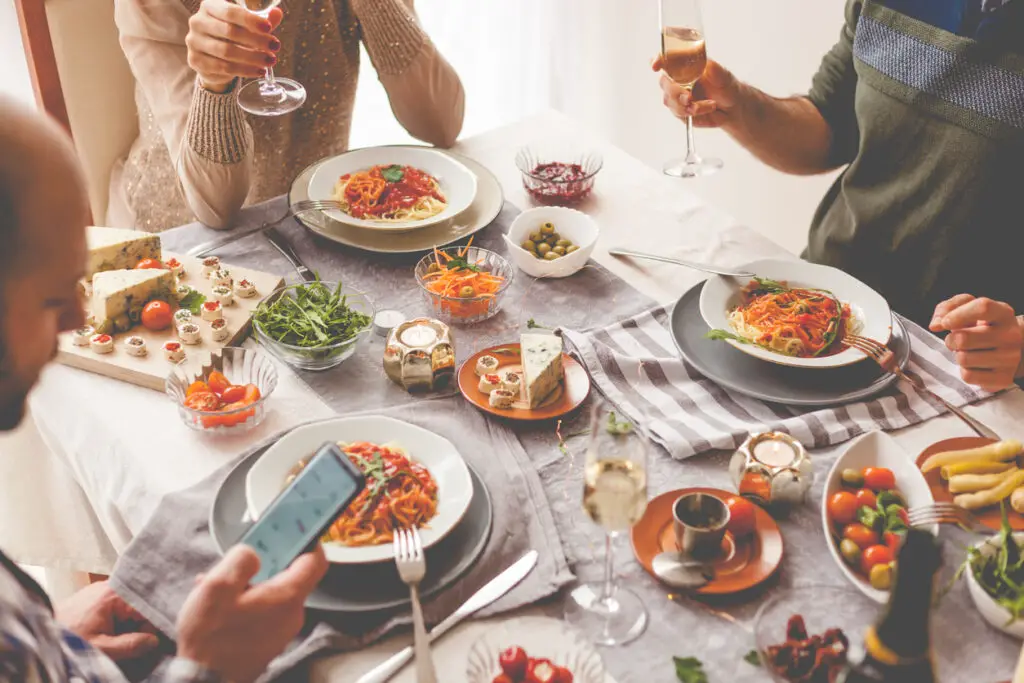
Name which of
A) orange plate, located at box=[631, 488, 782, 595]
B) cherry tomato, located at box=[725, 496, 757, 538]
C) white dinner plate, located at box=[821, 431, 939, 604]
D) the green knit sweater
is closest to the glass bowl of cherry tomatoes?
orange plate, located at box=[631, 488, 782, 595]

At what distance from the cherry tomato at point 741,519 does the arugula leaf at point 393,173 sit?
1.12 metres

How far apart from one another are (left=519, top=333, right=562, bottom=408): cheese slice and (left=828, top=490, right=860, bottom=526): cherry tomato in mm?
479

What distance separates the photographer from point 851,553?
4.13ft

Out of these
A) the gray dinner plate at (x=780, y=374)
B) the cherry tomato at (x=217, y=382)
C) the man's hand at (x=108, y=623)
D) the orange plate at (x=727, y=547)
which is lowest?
the man's hand at (x=108, y=623)

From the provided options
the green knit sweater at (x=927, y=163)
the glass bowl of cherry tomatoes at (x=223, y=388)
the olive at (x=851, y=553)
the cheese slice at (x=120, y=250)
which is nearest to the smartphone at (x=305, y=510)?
the glass bowl of cherry tomatoes at (x=223, y=388)

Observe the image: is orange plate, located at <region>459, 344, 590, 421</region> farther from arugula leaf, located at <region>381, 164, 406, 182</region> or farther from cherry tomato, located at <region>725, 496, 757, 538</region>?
arugula leaf, located at <region>381, 164, 406, 182</region>

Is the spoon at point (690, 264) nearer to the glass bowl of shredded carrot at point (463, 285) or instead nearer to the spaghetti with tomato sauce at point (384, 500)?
A: the glass bowl of shredded carrot at point (463, 285)

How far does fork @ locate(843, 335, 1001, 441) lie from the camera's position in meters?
1.50

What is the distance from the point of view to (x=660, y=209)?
2.14 meters

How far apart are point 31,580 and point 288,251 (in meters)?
0.94

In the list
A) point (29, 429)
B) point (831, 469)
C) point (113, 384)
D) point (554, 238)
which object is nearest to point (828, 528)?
point (831, 469)

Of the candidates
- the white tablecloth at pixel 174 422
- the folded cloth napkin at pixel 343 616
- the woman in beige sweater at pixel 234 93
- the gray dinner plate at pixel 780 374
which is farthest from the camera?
the woman in beige sweater at pixel 234 93

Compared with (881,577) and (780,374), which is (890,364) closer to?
(780,374)

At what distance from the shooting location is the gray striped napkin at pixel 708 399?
151 cm
